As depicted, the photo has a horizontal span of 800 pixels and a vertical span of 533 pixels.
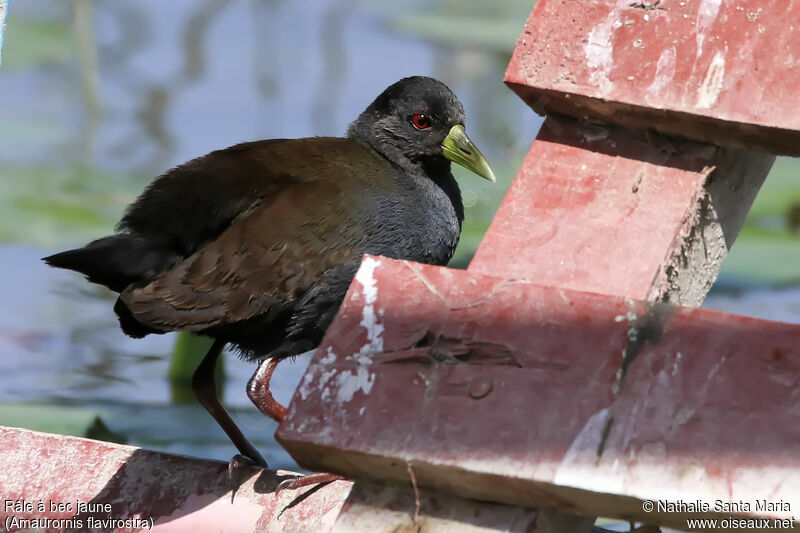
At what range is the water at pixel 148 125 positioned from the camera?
3.54 metres

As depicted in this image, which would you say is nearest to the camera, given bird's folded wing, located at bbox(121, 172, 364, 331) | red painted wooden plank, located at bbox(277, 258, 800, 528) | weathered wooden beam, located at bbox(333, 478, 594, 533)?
red painted wooden plank, located at bbox(277, 258, 800, 528)

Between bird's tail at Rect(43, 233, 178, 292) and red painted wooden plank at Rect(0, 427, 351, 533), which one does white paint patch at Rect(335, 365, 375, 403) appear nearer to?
red painted wooden plank at Rect(0, 427, 351, 533)

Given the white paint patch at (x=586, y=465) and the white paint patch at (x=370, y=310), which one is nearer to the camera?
the white paint patch at (x=586, y=465)

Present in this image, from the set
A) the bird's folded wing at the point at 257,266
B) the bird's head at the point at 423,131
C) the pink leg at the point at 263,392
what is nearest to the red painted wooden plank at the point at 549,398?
the bird's folded wing at the point at 257,266

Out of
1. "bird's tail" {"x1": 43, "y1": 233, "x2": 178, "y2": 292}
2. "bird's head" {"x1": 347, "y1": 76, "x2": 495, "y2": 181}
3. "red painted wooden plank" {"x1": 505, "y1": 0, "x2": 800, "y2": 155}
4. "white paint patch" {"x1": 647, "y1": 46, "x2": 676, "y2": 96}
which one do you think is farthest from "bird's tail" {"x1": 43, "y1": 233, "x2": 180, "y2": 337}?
"white paint patch" {"x1": 647, "y1": 46, "x2": 676, "y2": 96}

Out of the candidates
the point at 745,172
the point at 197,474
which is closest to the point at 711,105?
the point at 745,172

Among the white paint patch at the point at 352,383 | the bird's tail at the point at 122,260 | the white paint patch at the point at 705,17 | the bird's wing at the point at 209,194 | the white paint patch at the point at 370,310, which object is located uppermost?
the white paint patch at the point at 705,17

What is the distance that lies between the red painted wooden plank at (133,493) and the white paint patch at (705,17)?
2.72ft

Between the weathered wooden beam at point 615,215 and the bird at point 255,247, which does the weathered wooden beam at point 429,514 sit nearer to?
the weathered wooden beam at point 615,215

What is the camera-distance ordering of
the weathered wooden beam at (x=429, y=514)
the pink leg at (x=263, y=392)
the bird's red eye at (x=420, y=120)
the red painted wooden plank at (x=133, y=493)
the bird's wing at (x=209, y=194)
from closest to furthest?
1. the weathered wooden beam at (x=429, y=514)
2. the red painted wooden plank at (x=133, y=493)
3. the bird's wing at (x=209, y=194)
4. the pink leg at (x=263, y=392)
5. the bird's red eye at (x=420, y=120)

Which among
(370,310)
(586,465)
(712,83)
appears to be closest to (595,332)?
(586,465)

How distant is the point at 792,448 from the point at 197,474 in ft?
3.43

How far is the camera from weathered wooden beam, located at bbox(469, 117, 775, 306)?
1.44m

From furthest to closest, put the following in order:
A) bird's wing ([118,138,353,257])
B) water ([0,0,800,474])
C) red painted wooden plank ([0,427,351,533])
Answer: water ([0,0,800,474])
bird's wing ([118,138,353,257])
red painted wooden plank ([0,427,351,533])
